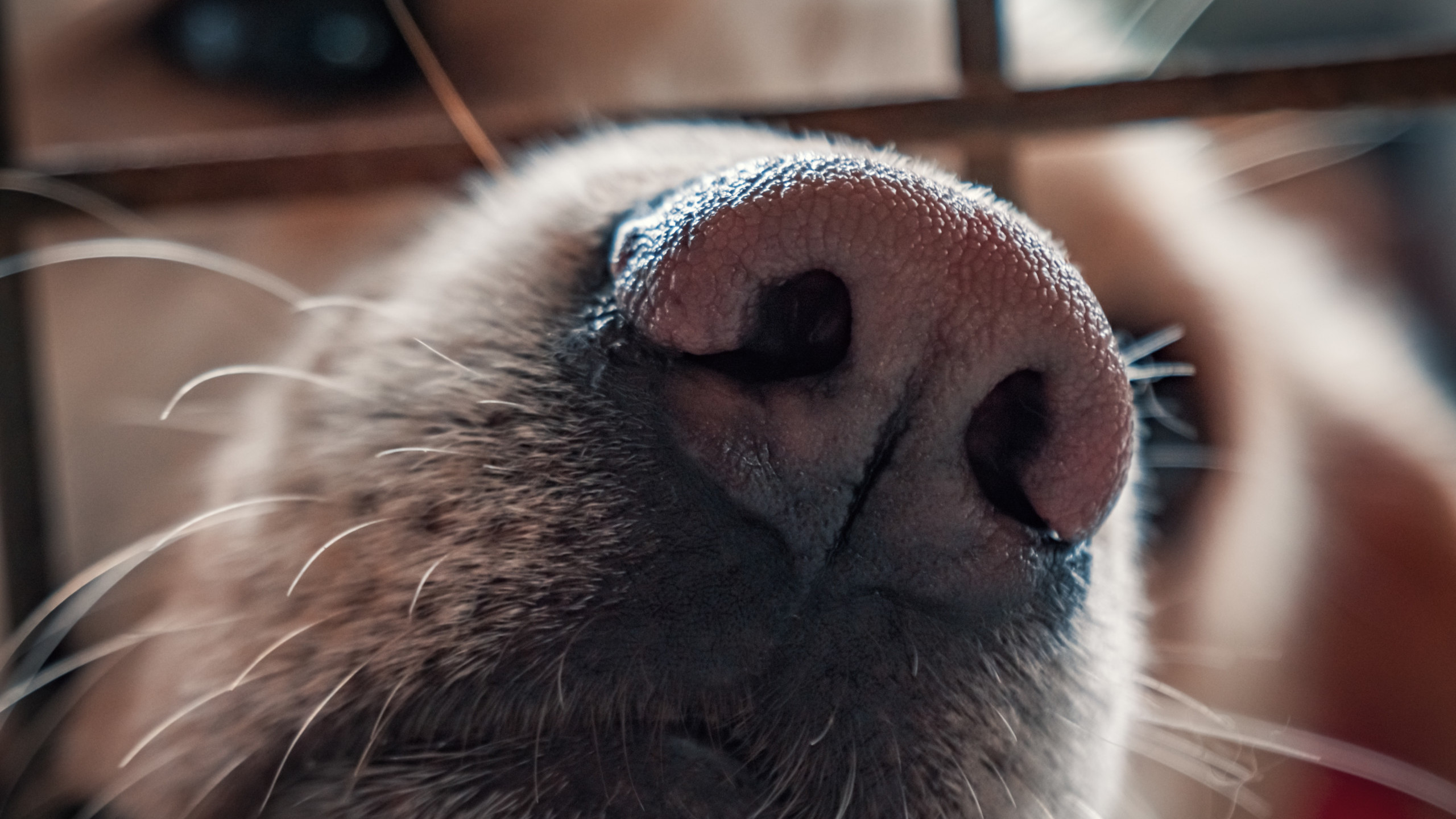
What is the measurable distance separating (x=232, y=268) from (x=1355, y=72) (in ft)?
3.43

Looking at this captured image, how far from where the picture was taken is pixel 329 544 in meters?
0.77

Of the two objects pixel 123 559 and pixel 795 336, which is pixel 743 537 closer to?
pixel 795 336

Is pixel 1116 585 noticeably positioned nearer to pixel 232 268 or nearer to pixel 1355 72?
pixel 1355 72

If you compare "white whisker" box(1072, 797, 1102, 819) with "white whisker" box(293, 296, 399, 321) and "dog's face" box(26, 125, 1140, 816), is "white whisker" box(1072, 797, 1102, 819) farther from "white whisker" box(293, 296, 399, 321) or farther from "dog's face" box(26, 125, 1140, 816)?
"white whisker" box(293, 296, 399, 321)

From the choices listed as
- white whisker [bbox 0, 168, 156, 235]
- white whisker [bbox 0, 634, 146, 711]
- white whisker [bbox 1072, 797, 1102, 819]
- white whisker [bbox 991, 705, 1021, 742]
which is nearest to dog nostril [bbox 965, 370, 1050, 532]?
white whisker [bbox 991, 705, 1021, 742]

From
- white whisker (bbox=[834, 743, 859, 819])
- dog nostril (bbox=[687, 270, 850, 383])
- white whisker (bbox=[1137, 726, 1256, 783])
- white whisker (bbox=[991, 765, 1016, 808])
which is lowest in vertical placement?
white whisker (bbox=[1137, 726, 1256, 783])

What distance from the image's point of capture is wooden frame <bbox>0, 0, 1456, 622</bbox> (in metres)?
1.00

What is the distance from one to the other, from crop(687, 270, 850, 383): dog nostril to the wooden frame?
0.43 meters

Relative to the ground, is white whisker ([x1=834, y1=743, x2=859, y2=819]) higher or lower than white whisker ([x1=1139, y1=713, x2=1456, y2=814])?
higher

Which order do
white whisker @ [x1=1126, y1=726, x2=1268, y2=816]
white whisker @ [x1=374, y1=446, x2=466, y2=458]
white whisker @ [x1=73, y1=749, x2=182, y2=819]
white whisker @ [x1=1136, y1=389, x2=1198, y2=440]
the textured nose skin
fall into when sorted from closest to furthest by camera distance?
the textured nose skin < white whisker @ [x1=374, y1=446, x2=466, y2=458] < white whisker @ [x1=73, y1=749, x2=182, y2=819] < white whisker @ [x1=1126, y1=726, x2=1268, y2=816] < white whisker @ [x1=1136, y1=389, x2=1198, y2=440]

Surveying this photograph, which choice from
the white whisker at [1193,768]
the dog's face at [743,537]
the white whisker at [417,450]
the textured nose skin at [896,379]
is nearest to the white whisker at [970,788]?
the dog's face at [743,537]

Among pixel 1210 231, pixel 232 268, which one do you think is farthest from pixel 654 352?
pixel 1210 231

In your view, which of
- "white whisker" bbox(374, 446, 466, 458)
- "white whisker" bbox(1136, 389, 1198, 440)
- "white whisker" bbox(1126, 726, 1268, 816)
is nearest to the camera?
"white whisker" bbox(374, 446, 466, 458)

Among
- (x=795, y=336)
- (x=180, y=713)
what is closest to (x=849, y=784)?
(x=795, y=336)
